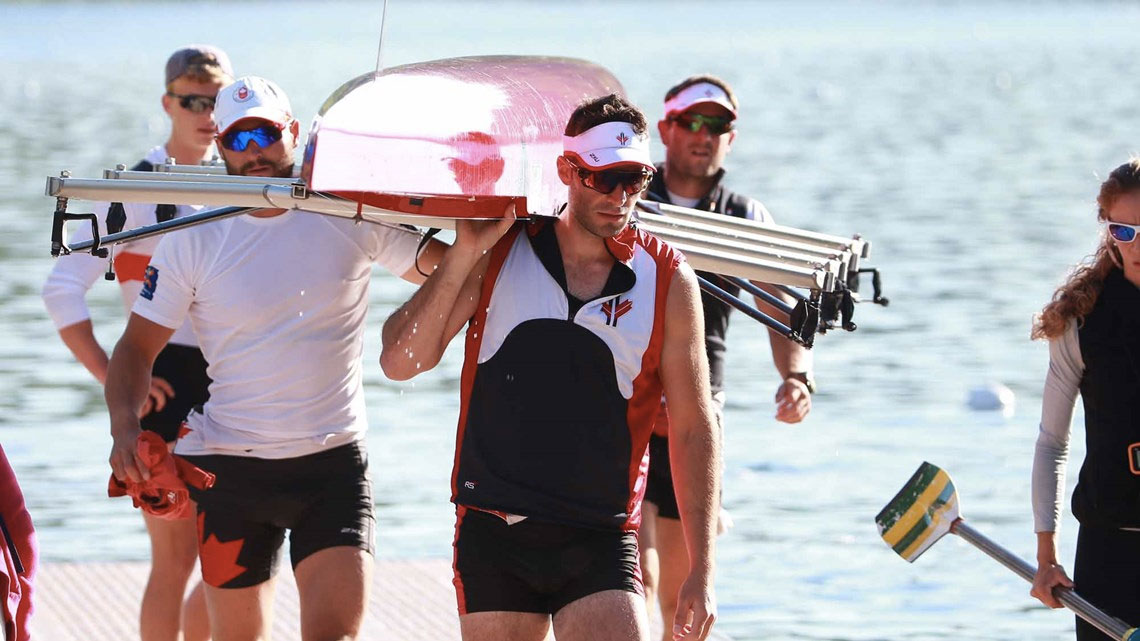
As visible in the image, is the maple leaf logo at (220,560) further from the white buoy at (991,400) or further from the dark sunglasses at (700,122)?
the white buoy at (991,400)

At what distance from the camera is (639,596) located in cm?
462

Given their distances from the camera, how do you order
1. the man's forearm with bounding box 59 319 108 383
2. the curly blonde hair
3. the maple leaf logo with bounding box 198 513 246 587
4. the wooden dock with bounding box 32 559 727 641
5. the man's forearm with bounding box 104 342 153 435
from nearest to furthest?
1. the curly blonde hair
2. the man's forearm with bounding box 104 342 153 435
3. the maple leaf logo with bounding box 198 513 246 587
4. the man's forearm with bounding box 59 319 108 383
5. the wooden dock with bounding box 32 559 727 641

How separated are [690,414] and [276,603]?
3457mm

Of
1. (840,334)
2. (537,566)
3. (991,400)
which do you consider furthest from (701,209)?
(840,334)

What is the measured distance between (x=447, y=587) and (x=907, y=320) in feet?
26.9

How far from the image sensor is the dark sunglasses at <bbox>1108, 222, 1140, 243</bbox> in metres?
4.91

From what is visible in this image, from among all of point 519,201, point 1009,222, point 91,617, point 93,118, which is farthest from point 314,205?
point 93,118

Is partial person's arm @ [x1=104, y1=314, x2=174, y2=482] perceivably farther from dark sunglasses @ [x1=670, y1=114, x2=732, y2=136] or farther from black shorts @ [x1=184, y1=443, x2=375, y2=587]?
dark sunglasses @ [x1=670, y1=114, x2=732, y2=136]

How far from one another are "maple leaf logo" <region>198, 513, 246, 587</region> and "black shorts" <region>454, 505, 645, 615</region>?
44.4 inches

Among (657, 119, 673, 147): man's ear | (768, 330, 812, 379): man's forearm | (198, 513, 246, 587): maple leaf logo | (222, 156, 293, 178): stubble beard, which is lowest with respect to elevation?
(198, 513, 246, 587): maple leaf logo

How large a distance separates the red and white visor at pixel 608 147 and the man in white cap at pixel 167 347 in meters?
1.93

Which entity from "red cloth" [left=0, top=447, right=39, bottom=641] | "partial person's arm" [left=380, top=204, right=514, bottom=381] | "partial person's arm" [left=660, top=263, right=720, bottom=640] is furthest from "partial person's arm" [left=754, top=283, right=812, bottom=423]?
"red cloth" [left=0, top=447, right=39, bottom=641]

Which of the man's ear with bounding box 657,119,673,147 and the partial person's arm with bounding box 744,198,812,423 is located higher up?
the man's ear with bounding box 657,119,673,147

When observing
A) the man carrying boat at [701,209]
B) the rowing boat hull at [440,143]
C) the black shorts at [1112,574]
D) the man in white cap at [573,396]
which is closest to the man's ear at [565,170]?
the man in white cap at [573,396]
